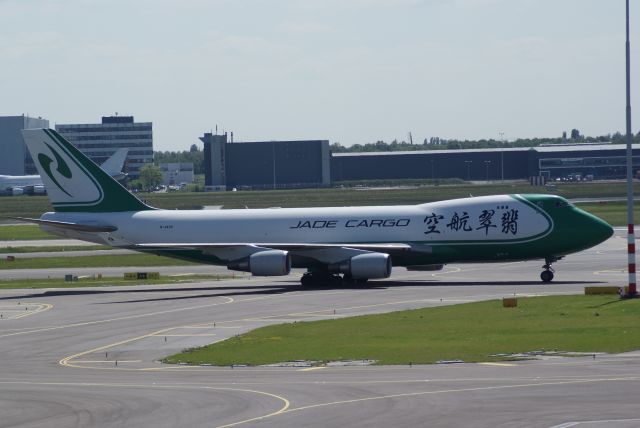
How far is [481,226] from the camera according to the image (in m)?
65.7

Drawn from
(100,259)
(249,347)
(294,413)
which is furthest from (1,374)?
(100,259)

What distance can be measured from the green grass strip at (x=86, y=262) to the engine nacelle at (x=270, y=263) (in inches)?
983

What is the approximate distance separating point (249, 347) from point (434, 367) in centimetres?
896

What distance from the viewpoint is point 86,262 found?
91.7 meters

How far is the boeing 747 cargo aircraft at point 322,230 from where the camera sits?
65.4 meters

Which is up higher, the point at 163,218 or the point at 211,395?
the point at 163,218

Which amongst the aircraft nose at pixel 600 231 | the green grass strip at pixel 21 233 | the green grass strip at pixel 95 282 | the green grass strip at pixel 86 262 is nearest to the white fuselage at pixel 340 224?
the aircraft nose at pixel 600 231

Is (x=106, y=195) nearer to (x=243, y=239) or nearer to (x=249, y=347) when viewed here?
(x=243, y=239)

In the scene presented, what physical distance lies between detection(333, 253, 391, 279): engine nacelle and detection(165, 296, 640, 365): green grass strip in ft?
41.4

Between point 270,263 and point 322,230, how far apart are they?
4577 millimetres

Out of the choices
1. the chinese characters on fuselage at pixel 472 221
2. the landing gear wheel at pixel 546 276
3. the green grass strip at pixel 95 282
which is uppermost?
the chinese characters on fuselage at pixel 472 221

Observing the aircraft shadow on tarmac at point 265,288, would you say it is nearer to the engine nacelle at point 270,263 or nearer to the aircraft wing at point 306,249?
the engine nacelle at point 270,263

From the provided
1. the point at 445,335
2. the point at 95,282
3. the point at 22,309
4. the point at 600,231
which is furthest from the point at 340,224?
the point at 445,335

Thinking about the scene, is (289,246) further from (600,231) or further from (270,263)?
(600,231)
